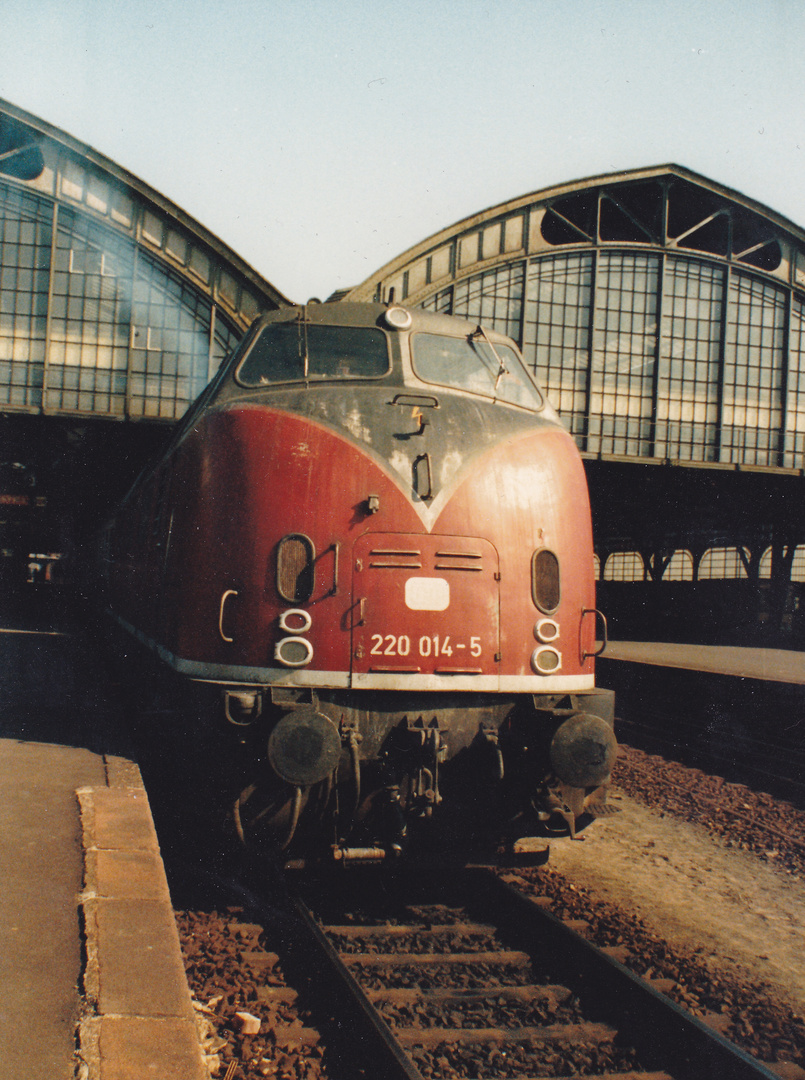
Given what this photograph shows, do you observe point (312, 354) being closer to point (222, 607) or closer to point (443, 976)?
point (222, 607)

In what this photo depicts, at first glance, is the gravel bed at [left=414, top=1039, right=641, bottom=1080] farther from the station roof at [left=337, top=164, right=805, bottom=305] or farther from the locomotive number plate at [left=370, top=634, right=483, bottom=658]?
the station roof at [left=337, top=164, right=805, bottom=305]

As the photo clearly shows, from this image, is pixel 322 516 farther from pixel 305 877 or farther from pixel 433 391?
pixel 305 877

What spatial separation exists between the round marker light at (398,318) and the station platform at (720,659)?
7302 millimetres

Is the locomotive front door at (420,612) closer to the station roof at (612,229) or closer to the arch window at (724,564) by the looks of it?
the station roof at (612,229)

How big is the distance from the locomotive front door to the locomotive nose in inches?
20.6

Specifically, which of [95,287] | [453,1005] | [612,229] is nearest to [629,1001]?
[453,1005]

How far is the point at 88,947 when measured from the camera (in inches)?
134

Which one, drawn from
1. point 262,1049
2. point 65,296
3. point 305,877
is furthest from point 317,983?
point 65,296

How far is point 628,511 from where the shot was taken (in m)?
24.0

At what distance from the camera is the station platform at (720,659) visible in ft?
42.9

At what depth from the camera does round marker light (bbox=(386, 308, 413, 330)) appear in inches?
235

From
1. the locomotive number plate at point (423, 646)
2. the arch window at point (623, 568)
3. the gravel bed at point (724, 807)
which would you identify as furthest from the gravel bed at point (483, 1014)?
the arch window at point (623, 568)

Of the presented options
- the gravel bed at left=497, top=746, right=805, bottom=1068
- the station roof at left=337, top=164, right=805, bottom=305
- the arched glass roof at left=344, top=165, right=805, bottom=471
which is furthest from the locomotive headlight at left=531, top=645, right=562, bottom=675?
the station roof at left=337, top=164, right=805, bottom=305

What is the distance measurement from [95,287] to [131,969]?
21559 millimetres
